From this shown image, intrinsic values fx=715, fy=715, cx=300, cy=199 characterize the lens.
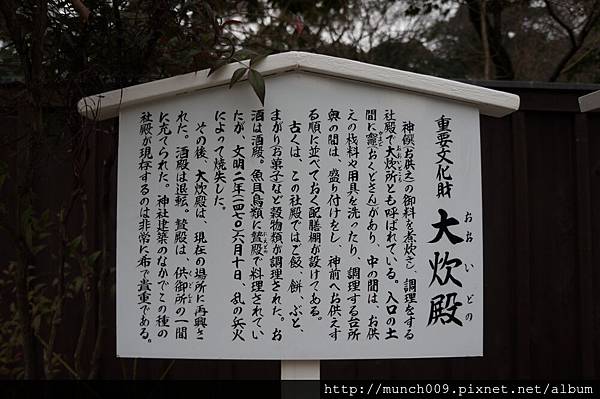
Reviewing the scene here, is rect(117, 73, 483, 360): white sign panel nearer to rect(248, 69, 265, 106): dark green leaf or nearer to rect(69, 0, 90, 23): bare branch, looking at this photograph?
rect(248, 69, 265, 106): dark green leaf

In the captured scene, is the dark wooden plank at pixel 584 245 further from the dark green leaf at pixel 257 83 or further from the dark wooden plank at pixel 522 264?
the dark green leaf at pixel 257 83

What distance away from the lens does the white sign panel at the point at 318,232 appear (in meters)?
2.51

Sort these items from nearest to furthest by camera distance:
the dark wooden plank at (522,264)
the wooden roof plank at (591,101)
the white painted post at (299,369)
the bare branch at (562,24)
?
1. the white painted post at (299,369)
2. the wooden roof plank at (591,101)
3. the dark wooden plank at (522,264)
4. the bare branch at (562,24)

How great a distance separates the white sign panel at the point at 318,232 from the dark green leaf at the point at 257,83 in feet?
0.32

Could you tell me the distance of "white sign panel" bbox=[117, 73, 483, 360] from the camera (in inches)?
99.0

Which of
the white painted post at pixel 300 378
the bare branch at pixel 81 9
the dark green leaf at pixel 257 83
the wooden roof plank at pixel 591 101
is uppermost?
the bare branch at pixel 81 9

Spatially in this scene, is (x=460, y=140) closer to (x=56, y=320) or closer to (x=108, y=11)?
(x=108, y=11)

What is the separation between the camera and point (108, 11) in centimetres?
290

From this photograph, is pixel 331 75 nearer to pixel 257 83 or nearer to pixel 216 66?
pixel 257 83

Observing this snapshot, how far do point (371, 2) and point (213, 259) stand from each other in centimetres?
566

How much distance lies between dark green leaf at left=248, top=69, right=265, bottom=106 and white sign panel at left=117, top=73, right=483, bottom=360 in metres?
0.10

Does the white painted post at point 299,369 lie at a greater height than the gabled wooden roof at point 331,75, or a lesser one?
lesser

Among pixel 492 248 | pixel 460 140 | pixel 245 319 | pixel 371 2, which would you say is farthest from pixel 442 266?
pixel 371 2

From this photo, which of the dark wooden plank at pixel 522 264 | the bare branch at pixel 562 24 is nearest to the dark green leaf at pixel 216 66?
the dark wooden plank at pixel 522 264
